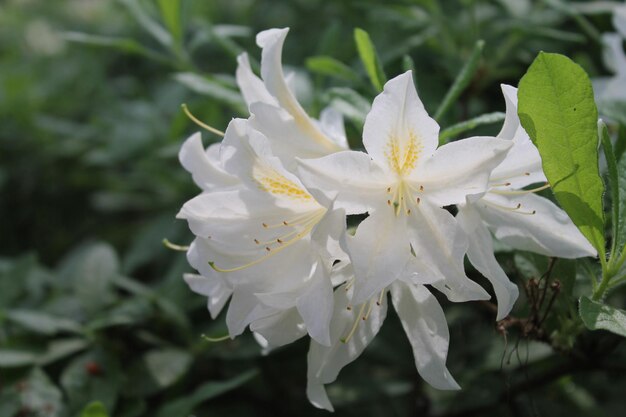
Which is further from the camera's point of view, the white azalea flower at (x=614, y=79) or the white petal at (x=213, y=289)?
the white azalea flower at (x=614, y=79)

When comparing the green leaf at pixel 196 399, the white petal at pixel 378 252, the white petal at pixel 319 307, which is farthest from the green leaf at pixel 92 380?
the white petal at pixel 378 252

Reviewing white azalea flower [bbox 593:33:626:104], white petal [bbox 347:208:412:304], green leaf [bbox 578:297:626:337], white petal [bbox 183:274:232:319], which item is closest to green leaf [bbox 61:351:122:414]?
white petal [bbox 183:274:232:319]

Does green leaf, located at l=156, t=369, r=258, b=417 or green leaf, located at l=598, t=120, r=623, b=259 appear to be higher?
green leaf, located at l=598, t=120, r=623, b=259

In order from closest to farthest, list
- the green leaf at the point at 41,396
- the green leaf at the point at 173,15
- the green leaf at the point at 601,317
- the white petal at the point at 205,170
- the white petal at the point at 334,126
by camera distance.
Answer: the green leaf at the point at 601,317 → the white petal at the point at 205,170 → the white petal at the point at 334,126 → the green leaf at the point at 41,396 → the green leaf at the point at 173,15

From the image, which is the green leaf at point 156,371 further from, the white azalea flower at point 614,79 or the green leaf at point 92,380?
the white azalea flower at point 614,79

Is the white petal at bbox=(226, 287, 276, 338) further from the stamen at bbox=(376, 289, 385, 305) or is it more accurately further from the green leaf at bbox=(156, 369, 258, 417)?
the green leaf at bbox=(156, 369, 258, 417)

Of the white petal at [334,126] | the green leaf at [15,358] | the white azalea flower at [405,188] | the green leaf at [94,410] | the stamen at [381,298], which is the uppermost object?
the white azalea flower at [405,188]
